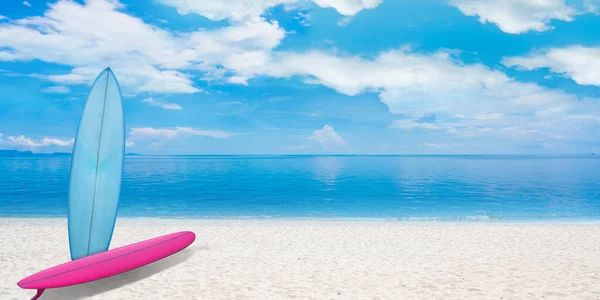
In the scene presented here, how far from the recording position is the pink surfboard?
5.54 metres

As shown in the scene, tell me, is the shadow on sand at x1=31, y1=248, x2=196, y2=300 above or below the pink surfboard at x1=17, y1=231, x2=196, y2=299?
below

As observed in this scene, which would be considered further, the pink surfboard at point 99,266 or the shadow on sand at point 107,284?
the shadow on sand at point 107,284

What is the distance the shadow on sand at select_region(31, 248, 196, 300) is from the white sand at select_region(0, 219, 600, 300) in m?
0.02

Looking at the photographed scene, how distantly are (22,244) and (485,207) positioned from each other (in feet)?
67.6

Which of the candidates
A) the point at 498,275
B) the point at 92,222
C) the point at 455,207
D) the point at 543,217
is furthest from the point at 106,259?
the point at 455,207

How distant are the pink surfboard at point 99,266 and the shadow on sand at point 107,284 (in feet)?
0.70

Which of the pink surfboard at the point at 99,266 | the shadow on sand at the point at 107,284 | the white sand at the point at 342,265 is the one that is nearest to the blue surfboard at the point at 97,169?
the pink surfboard at the point at 99,266

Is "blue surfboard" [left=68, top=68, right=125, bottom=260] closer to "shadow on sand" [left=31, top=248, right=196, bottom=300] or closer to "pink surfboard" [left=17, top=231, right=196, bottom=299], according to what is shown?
"pink surfboard" [left=17, top=231, right=196, bottom=299]

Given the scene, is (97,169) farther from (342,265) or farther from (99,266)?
(342,265)

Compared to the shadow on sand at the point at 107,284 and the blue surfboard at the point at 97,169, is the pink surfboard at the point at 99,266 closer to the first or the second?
the shadow on sand at the point at 107,284

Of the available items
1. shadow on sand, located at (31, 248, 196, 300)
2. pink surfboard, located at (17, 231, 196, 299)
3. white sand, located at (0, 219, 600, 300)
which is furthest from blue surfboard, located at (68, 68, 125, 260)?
white sand, located at (0, 219, 600, 300)

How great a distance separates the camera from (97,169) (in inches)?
277

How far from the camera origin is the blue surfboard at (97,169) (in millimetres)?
6832

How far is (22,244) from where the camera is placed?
31.0 feet
